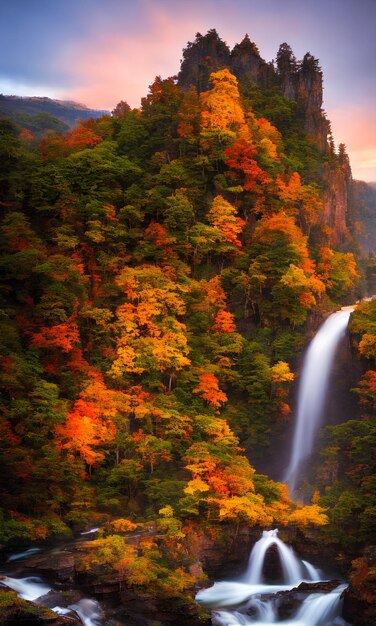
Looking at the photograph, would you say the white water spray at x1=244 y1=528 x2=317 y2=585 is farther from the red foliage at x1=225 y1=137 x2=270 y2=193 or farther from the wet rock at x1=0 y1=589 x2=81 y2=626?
the red foliage at x1=225 y1=137 x2=270 y2=193

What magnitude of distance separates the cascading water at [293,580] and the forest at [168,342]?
0.88 m

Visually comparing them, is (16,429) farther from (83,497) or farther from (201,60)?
(201,60)

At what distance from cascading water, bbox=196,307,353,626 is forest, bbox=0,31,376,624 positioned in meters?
0.88

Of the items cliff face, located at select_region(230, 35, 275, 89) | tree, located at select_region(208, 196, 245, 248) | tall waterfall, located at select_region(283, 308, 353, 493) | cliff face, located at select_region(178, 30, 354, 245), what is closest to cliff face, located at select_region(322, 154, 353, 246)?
cliff face, located at select_region(178, 30, 354, 245)

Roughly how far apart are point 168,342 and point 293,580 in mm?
12187

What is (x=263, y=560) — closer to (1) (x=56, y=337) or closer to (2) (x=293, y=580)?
(2) (x=293, y=580)

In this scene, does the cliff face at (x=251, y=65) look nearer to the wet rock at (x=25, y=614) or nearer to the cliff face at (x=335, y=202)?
the cliff face at (x=335, y=202)

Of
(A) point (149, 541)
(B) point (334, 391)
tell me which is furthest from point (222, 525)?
(B) point (334, 391)

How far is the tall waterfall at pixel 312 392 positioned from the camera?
3212 cm

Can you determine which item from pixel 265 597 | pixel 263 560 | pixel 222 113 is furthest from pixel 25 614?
pixel 222 113

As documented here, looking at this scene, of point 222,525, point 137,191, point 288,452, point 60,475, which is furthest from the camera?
point 137,191

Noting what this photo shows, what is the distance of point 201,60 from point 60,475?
48359 millimetres

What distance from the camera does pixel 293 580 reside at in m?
24.2

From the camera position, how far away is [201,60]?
194 feet
